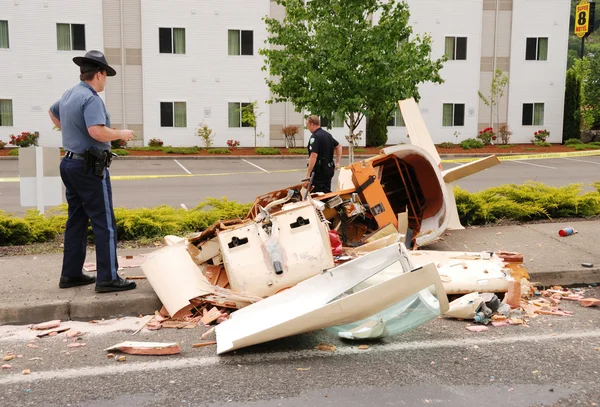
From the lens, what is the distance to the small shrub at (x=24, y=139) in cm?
2892

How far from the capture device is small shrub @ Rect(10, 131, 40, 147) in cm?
2892

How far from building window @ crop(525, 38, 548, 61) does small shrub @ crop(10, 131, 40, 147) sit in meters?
24.0

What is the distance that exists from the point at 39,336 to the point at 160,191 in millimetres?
11329

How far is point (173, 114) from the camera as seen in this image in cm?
3097

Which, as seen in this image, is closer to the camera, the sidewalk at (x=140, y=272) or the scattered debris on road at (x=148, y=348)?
the scattered debris on road at (x=148, y=348)

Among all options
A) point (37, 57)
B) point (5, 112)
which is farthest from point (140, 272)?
point (5, 112)

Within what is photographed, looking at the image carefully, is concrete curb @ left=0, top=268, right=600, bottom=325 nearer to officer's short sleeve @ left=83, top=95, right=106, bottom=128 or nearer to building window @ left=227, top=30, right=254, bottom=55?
officer's short sleeve @ left=83, top=95, right=106, bottom=128

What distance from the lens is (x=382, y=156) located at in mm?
8289

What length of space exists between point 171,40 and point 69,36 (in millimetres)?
4487

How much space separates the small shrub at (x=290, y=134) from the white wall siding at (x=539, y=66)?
36.8 ft

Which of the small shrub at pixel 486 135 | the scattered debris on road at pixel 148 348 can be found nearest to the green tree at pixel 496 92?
the small shrub at pixel 486 135

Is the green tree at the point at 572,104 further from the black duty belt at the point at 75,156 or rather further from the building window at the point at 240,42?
the black duty belt at the point at 75,156

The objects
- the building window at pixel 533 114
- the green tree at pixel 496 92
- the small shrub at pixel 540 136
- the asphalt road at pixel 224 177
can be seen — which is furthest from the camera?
the building window at pixel 533 114

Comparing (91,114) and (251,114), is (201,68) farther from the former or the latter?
(91,114)
